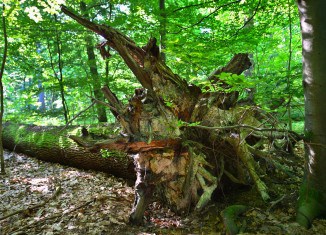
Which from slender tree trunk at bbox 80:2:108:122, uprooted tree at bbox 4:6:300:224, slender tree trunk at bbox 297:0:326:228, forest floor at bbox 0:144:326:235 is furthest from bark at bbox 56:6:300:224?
slender tree trunk at bbox 80:2:108:122

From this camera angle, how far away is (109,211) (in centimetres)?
385

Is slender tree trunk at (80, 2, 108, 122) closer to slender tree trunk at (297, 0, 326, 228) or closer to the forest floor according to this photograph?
the forest floor

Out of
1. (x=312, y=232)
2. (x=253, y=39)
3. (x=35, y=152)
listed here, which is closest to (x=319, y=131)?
(x=312, y=232)

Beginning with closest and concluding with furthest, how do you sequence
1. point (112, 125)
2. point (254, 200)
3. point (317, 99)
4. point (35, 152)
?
point (317, 99), point (254, 200), point (112, 125), point (35, 152)

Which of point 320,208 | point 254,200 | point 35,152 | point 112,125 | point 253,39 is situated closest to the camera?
point 320,208

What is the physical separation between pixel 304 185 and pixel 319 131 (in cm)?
70

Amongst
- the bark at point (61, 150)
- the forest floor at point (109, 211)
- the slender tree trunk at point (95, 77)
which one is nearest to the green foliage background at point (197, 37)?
the slender tree trunk at point (95, 77)

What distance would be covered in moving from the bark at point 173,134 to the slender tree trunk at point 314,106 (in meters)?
0.65

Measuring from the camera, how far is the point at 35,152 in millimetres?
6957

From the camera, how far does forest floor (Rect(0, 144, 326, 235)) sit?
3.13 metres

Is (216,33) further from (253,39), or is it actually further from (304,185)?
(304,185)

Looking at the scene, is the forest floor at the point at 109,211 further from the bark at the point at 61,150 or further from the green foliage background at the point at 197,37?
the green foliage background at the point at 197,37

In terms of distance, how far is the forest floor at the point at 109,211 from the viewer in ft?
10.3

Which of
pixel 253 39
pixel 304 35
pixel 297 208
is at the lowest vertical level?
pixel 297 208
